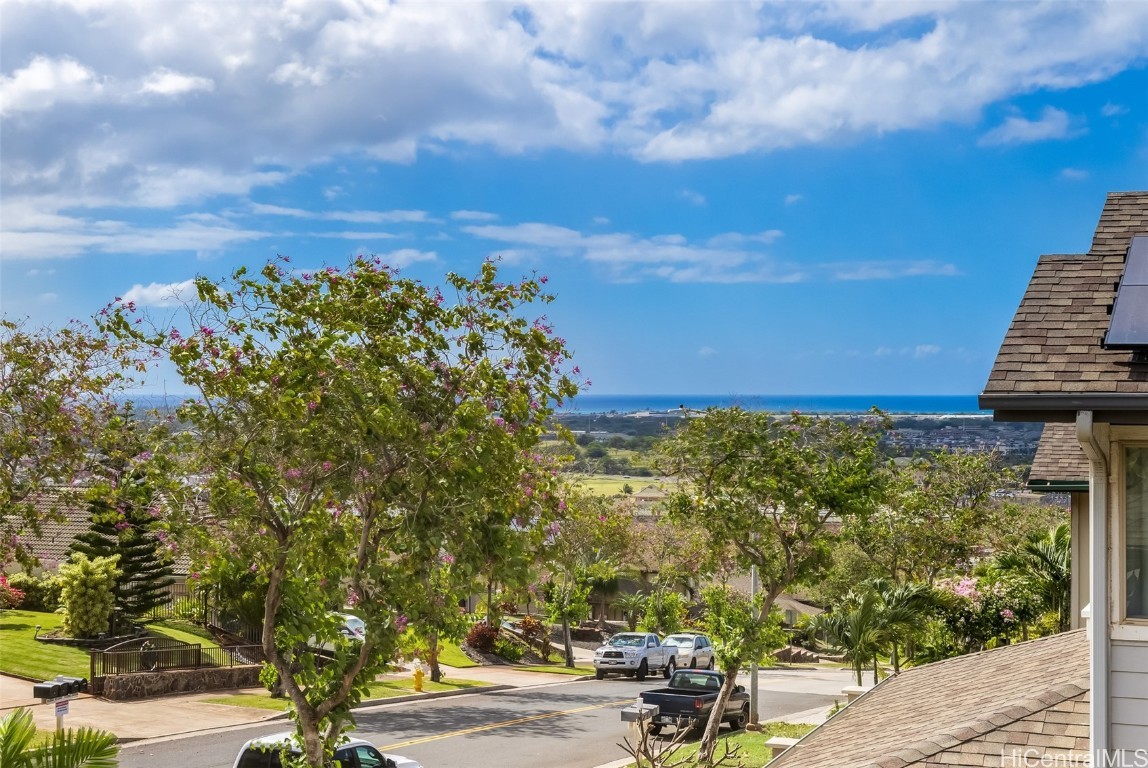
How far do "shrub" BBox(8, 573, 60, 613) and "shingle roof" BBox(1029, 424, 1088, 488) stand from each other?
32049 millimetres

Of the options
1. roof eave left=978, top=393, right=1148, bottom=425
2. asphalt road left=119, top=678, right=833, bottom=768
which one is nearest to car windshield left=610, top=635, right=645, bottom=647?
asphalt road left=119, top=678, right=833, bottom=768

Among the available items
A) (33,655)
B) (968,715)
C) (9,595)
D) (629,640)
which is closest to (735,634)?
(968,715)

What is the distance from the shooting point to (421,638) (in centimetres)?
1393

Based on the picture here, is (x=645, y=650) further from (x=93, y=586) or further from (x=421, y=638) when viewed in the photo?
(x=421, y=638)

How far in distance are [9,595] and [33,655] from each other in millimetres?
5287

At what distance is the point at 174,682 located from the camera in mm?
29141

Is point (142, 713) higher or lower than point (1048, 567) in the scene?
lower

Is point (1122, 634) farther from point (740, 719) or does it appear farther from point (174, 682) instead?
point (174, 682)

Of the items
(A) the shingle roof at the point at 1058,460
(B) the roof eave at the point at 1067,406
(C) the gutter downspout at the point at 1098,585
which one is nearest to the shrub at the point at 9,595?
(A) the shingle roof at the point at 1058,460

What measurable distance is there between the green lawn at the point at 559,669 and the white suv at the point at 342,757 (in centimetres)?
2361

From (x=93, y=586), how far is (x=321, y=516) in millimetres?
21123

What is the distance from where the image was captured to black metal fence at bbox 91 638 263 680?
2822 centimetres

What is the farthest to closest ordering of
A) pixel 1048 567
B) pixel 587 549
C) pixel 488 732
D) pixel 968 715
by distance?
1. pixel 587 549
2. pixel 488 732
3. pixel 1048 567
4. pixel 968 715

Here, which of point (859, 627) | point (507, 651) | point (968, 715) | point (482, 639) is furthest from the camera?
point (507, 651)
